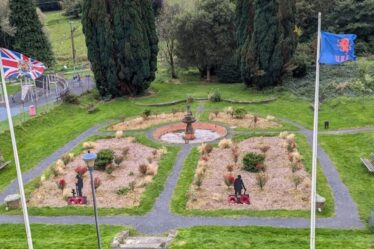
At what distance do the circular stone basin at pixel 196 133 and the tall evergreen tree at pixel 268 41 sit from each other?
34.7 ft

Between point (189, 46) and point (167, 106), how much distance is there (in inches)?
414

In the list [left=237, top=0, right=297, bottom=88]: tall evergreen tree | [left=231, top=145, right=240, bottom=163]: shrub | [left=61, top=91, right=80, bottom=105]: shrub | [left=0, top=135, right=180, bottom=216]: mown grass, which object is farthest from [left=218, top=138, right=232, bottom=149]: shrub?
[left=61, top=91, right=80, bottom=105]: shrub

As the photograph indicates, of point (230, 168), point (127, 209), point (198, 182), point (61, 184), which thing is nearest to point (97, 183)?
point (61, 184)

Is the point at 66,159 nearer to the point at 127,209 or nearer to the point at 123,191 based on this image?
the point at 123,191

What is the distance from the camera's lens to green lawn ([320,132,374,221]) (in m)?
20.2

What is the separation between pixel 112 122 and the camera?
116 ft

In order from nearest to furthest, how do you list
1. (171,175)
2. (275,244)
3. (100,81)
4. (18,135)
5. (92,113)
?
(275,244) < (171,175) < (18,135) < (92,113) < (100,81)

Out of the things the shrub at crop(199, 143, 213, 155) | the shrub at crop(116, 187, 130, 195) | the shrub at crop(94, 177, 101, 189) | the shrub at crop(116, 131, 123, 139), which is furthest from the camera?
the shrub at crop(116, 131, 123, 139)

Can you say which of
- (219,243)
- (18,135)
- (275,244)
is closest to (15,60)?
(219,243)

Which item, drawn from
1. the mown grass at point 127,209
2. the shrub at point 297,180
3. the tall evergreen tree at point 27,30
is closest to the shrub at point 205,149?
the mown grass at point 127,209

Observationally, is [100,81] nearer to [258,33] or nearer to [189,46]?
[189,46]

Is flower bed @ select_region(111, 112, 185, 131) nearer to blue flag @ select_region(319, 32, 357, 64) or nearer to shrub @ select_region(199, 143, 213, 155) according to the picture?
shrub @ select_region(199, 143, 213, 155)

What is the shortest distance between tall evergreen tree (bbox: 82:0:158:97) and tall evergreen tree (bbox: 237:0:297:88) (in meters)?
9.00

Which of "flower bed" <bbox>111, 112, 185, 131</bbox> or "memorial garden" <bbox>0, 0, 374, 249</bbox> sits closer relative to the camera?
"memorial garden" <bbox>0, 0, 374, 249</bbox>
